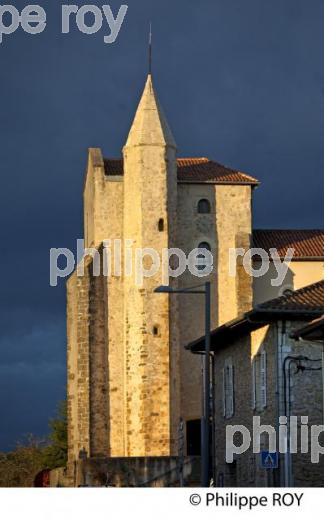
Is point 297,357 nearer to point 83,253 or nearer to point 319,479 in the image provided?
point 319,479

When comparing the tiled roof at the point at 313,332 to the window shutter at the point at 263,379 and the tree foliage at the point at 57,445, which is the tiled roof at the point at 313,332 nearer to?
the window shutter at the point at 263,379

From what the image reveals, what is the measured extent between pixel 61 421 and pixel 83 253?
1573cm

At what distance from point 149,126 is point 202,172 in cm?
533

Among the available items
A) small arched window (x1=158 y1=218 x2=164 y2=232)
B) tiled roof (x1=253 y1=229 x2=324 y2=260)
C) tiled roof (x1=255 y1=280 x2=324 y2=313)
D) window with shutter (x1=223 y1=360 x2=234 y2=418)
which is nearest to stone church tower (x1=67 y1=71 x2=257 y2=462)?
small arched window (x1=158 y1=218 x2=164 y2=232)

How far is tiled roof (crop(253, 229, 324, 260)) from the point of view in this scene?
271 ft

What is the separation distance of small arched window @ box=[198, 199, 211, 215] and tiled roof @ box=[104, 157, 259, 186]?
108 cm

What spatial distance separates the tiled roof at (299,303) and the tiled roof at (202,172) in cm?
3667

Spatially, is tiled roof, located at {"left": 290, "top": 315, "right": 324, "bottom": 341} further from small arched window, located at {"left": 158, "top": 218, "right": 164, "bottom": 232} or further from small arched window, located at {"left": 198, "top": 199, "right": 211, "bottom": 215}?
small arched window, located at {"left": 198, "top": 199, "right": 211, "bottom": 215}

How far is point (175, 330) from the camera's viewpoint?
78250 millimetres

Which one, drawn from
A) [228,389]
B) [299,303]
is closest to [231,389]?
[228,389]

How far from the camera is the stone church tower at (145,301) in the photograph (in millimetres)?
77625

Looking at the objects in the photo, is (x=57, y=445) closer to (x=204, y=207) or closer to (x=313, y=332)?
(x=204, y=207)

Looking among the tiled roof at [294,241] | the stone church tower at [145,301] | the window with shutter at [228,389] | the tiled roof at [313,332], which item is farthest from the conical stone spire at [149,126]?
the tiled roof at [313,332]
